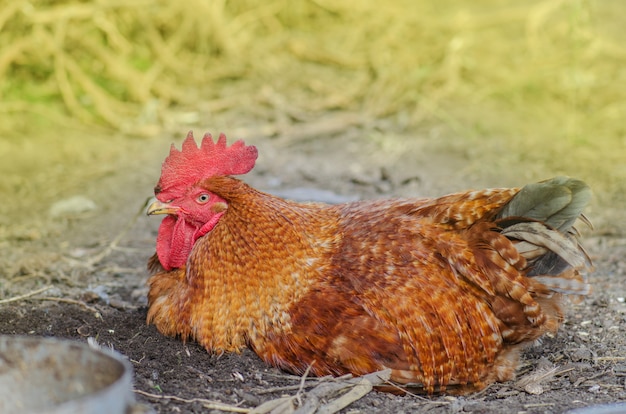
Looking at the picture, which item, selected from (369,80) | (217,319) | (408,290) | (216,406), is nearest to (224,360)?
(217,319)

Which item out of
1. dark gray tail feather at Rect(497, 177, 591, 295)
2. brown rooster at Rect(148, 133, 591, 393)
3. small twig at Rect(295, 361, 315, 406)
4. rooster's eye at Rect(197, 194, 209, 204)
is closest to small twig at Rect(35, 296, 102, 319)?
brown rooster at Rect(148, 133, 591, 393)

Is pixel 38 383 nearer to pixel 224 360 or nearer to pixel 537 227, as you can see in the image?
pixel 224 360

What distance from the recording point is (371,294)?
390cm

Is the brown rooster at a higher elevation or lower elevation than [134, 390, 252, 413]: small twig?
higher

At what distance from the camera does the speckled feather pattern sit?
3.84m

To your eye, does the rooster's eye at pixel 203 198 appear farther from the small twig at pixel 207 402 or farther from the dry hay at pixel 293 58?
the dry hay at pixel 293 58

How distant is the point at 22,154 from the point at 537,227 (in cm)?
656

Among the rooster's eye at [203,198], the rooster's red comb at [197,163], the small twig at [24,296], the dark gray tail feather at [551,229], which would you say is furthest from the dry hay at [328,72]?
the rooster's eye at [203,198]

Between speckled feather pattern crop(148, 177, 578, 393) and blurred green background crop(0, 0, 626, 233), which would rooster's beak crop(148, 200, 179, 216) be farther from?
blurred green background crop(0, 0, 626, 233)

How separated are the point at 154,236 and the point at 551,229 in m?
3.71

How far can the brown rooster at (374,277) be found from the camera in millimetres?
3838

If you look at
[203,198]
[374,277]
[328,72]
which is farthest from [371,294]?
Answer: [328,72]

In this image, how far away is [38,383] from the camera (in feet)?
9.12

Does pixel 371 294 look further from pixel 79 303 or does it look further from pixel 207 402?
pixel 79 303
